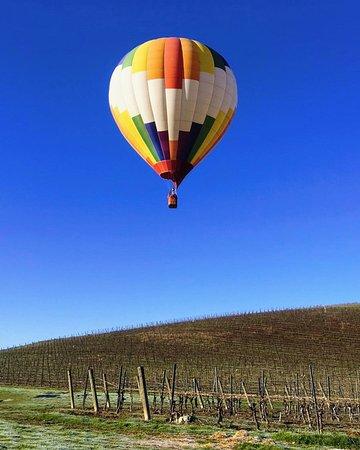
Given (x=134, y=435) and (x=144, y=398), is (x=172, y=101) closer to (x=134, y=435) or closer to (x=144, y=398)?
(x=144, y=398)

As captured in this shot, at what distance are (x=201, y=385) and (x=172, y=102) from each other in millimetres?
26692

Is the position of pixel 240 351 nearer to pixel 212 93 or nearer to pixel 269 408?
pixel 269 408

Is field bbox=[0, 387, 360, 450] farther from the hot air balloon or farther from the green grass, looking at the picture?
the hot air balloon

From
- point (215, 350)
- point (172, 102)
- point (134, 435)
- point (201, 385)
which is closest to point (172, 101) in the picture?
point (172, 102)

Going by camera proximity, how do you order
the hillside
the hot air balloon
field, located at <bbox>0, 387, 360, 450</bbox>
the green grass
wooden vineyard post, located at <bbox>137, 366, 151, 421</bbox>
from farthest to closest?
the hillside < the hot air balloon < wooden vineyard post, located at <bbox>137, 366, 151, 421</bbox> < the green grass < field, located at <bbox>0, 387, 360, 450</bbox>

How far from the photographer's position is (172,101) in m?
30.8

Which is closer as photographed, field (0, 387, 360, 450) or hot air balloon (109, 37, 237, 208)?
field (0, 387, 360, 450)

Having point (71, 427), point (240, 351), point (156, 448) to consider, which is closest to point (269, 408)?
point (71, 427)

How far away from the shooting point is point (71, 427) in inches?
908

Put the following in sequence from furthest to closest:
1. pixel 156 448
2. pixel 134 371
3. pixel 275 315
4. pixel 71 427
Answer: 1. pixel 275 315
2. pixel 134 371
3. pixel 71 427
4. pixel 156 448

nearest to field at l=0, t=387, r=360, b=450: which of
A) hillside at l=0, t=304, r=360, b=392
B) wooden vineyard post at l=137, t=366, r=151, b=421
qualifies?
wooden vineyard post at l=137, t=366, r=151, b=421

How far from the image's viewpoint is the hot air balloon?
30.8m

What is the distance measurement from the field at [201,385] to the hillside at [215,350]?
0.17 metres

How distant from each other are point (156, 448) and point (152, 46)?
22262 millimetres
